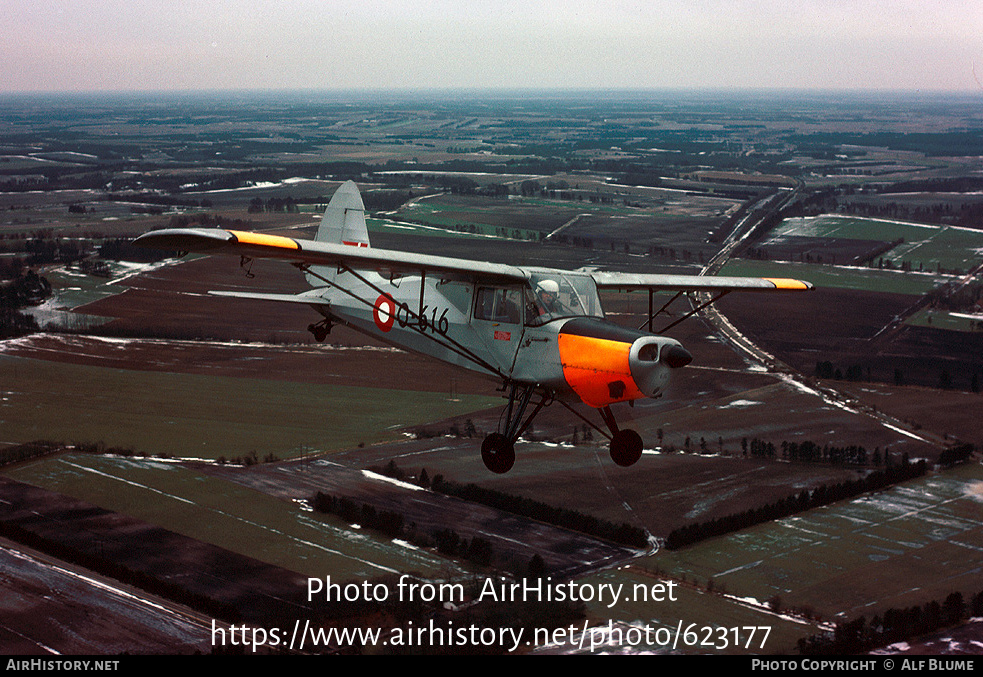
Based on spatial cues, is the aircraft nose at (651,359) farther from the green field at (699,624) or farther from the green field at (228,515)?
the green field at (228,515)

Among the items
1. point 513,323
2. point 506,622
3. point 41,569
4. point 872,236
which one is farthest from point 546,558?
point 872,236

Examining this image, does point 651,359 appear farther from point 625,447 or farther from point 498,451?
point 498,451

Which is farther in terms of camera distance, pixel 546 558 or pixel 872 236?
pixel 872 236

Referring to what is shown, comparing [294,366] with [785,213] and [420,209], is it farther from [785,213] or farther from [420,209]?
[785,213]

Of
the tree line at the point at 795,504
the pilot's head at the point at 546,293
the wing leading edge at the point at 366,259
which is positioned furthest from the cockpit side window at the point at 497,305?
the tree line at the point at 795,504

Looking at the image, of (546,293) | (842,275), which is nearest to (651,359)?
(546,293)

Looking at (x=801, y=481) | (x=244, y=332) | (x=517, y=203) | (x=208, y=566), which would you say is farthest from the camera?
(x=517, y=203)
